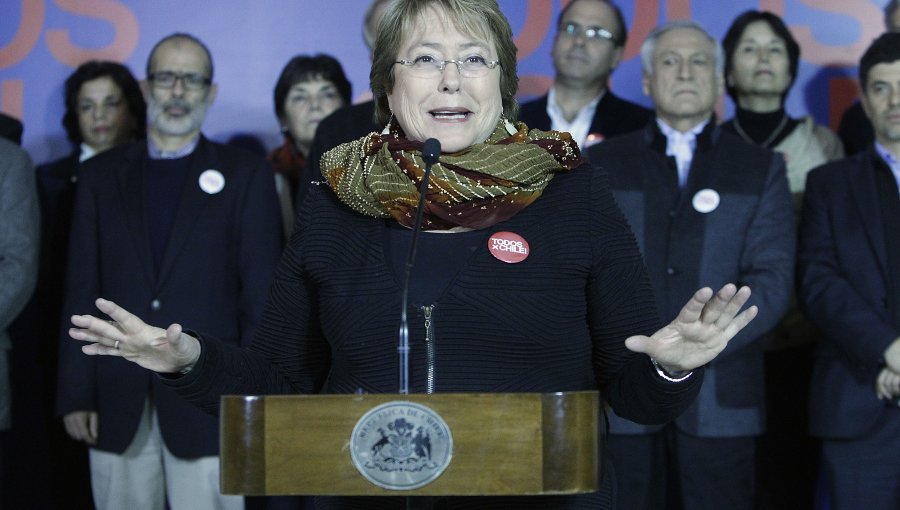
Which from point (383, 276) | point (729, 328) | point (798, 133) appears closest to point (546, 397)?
point (729, 328)

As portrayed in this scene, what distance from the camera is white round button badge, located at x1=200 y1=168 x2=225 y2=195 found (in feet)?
13.0

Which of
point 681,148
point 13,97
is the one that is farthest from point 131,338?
point 13,97

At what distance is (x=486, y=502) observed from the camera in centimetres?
188

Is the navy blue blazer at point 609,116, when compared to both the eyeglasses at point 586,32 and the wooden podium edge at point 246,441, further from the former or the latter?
the wooden podium edge at point 246,441

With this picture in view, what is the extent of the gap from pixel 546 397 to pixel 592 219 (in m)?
0.61

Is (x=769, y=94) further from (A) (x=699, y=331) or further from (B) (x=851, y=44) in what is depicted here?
(A) (x=699, y=331)

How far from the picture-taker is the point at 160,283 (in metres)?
3.83

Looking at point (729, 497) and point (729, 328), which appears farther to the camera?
point (729, 497)

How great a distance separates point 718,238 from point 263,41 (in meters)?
2.32

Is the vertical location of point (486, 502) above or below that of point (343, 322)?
below

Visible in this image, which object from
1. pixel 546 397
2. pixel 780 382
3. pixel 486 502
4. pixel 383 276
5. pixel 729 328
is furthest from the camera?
pixel 780 382

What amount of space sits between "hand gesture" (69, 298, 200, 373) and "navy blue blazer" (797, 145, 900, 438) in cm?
237

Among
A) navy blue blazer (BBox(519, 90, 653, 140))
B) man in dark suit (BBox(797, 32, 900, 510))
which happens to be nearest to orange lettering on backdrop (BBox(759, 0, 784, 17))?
navy blue blazer (BBox(519, 90, 653, 140))

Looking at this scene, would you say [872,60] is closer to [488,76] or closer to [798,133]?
[798,133]
